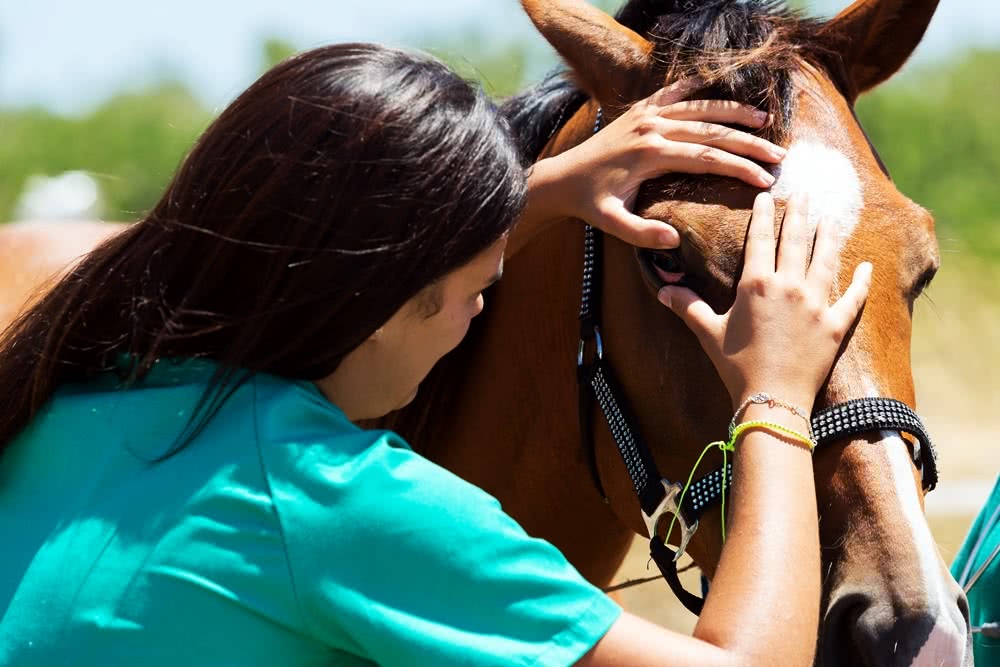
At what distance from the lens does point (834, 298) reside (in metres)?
1.97

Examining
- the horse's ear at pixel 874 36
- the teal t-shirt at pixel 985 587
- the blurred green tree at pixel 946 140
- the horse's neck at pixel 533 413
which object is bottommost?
the blurred green tree at pixel 946 140

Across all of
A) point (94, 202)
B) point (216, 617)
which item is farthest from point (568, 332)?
point (94, 202)

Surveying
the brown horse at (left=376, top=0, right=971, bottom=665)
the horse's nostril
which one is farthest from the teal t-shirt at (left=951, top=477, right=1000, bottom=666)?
the horse's nostril

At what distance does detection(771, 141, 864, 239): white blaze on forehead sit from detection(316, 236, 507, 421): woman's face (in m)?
0.69

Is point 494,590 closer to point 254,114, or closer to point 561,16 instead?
point 254,114

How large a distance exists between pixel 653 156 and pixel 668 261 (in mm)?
202

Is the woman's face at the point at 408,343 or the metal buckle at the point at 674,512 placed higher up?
the woman's face at the point at 408,343

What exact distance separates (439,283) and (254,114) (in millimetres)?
342

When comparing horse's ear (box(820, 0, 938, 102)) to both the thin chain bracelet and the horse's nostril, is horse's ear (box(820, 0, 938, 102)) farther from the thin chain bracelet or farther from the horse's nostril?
the horse's nostril

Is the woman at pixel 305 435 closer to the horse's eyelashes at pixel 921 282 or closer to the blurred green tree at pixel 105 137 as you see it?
the horse's eyelashes at pixel 921 282

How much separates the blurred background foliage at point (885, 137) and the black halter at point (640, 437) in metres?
13.6

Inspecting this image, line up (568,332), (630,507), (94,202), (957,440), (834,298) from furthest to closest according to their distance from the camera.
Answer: (957,440) → (94,202) → (568,332) → (630,507) → (834,298)

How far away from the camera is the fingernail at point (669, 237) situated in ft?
6.96

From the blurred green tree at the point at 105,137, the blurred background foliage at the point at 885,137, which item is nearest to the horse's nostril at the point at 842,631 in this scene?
the blurred background foliage at the point at 885,137
